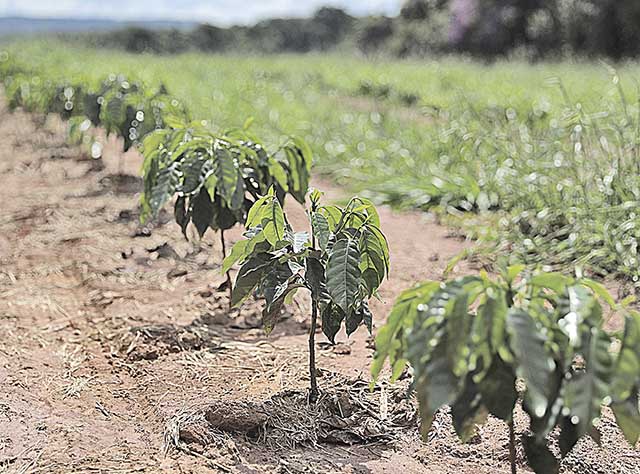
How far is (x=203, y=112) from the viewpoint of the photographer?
27.4 ft

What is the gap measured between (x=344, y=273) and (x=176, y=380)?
0.84m

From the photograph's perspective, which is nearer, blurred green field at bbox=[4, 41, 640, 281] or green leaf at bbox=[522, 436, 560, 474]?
green leaf at bbox=[522, 436, 560, 474]

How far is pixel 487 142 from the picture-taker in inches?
214

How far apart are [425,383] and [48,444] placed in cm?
109

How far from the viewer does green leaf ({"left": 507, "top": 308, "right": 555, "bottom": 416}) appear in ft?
4.17

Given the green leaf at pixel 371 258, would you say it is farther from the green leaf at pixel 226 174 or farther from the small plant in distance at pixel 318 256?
the green leaf at pixel 226 174

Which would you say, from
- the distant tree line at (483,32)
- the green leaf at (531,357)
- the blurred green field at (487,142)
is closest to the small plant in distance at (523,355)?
the green leaf at (531,357)

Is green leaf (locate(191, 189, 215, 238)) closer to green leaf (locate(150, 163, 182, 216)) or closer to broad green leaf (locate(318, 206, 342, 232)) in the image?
green leaf (locate(150, 163, 182, 216))

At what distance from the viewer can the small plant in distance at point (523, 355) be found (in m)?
1.28

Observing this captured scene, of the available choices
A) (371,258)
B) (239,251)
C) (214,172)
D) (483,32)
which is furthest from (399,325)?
(483,32)

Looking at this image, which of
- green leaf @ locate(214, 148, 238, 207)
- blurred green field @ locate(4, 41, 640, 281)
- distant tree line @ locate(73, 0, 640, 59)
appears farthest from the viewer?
distant tree line @ locate(73, 0, 640, 59)

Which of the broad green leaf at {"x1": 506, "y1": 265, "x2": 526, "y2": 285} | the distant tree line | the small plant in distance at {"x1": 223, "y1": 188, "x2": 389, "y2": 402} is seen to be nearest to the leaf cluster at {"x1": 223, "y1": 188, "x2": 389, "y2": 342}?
the small plant in distance at {"x1": 223, "y1": 188, "x2": 389, "y2": 402}

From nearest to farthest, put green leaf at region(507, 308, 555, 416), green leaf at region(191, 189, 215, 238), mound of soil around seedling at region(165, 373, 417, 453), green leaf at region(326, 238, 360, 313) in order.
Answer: green leaf at region(507, 308, 555, 416)
green leaf at region(326, 238, 360, 313)
mound of soil around seedling at region(165, 373, 417, 453)
green leaf at region(191, 189, 215, 238)

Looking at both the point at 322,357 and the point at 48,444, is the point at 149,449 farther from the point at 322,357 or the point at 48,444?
the point at 322,357
